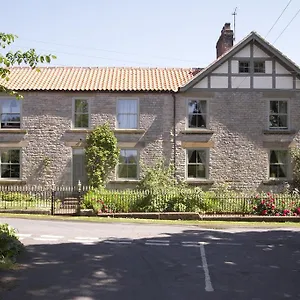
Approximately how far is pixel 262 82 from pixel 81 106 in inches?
406

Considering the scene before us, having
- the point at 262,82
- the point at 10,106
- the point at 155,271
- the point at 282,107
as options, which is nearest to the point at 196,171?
the point at 282,107

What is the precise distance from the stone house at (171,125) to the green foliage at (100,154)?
0.52 metres

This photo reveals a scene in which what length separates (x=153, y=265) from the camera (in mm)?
10109

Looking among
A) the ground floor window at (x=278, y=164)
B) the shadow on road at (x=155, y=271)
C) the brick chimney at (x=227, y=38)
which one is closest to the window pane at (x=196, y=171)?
the ground floor window at (x=278, y=164)

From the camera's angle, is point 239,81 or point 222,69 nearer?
point 222,69

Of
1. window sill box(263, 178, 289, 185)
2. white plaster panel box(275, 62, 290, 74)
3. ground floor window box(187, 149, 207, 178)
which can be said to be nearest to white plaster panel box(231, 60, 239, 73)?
white plaster panel box(275, 62, 290, 74)

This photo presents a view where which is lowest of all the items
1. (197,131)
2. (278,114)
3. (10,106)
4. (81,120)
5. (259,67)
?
(197,131)

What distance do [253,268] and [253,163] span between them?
54.4 feet

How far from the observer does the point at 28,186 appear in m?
25.8

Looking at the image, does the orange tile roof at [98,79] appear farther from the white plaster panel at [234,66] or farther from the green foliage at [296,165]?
the green foliage at [296,165]

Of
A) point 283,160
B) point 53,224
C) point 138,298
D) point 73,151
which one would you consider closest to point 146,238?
point 53,224

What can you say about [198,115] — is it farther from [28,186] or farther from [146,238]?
[146,238]

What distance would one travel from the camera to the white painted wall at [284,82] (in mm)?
25984

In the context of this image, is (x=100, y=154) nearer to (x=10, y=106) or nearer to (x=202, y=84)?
(x=10, y=106)
